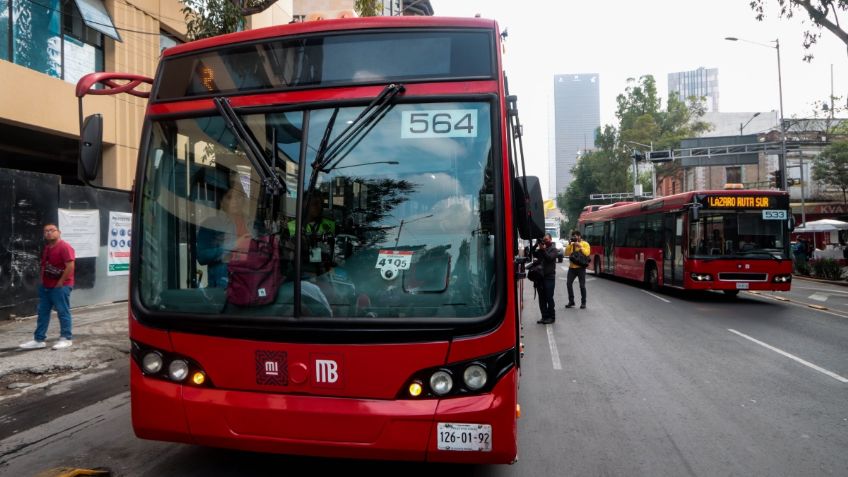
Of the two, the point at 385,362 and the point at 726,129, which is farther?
the point at 726,129

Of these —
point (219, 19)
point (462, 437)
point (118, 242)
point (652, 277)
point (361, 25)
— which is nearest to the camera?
point (462, 437)

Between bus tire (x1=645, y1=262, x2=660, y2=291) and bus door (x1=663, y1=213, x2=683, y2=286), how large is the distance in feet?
2.42

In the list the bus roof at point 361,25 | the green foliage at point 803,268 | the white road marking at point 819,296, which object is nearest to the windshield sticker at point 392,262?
the bus roof at point 361,25

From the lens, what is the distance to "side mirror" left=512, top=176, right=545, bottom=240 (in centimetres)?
401

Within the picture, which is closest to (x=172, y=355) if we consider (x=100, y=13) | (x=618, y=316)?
(x=618, y=316)

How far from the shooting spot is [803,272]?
1051 inches

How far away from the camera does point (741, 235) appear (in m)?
14.3

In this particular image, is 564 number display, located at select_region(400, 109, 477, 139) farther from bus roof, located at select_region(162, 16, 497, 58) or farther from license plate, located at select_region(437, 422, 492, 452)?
license plate, located at select_region(437, 422, 492, 452)

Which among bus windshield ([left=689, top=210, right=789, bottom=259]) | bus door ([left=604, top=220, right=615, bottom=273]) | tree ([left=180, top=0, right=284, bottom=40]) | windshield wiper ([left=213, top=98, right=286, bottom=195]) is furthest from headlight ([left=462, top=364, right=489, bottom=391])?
bus door ([left=604, top=220, right=615, bottom=273])

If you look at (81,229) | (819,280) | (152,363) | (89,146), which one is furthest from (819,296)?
(89,146)

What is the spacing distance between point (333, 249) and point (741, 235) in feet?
44.4

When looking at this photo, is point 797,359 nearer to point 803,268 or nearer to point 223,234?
point 223,234

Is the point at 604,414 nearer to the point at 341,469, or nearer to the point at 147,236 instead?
the point at 341,469

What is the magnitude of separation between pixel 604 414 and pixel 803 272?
26088 millimetres
